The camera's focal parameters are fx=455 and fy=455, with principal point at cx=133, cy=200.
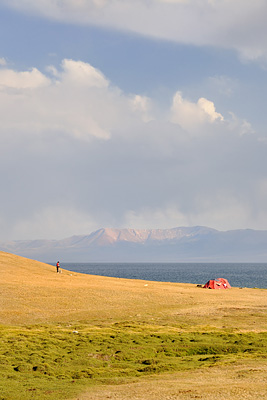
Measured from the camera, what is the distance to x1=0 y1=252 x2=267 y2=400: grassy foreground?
18.9m

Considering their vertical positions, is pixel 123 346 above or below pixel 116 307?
below

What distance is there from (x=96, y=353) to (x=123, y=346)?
2.30 m

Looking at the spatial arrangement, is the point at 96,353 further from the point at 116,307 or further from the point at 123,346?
the point at 116,307

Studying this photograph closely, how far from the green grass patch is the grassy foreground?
0.05m

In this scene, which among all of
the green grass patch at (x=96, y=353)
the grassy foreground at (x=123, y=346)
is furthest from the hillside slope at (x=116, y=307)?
the green grass patch at (x=96, y=353)

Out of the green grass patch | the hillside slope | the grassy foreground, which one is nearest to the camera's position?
the grassy foreground

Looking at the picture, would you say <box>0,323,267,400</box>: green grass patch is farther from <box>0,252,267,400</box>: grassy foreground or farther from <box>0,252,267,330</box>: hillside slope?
<box>0,252,267,330</box>: hillside slope

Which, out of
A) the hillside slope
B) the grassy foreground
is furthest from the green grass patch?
the hillside slope

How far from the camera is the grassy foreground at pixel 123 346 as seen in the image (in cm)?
1892

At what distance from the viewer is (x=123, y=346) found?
2766 cm

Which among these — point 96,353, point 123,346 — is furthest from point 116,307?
point 96,353

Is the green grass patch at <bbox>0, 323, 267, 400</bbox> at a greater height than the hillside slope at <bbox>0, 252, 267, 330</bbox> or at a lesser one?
lesser

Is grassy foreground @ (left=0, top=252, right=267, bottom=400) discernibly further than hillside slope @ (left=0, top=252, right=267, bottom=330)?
No

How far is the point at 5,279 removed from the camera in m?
59.3
